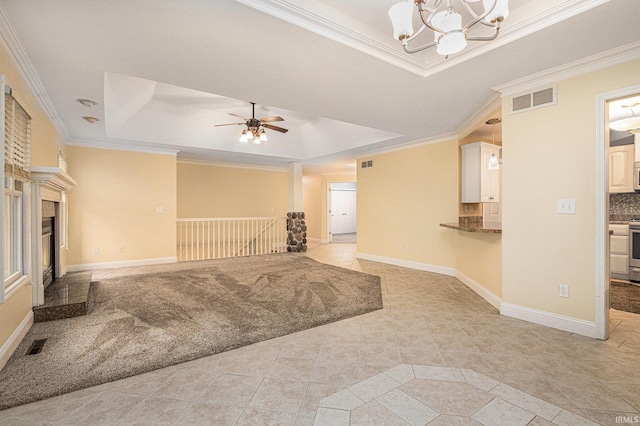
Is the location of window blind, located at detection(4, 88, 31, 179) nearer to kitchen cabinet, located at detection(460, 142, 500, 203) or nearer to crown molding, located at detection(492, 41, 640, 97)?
crown molding, located at detection(492, 41, 640, 97)

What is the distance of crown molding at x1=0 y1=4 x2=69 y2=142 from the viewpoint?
208cm

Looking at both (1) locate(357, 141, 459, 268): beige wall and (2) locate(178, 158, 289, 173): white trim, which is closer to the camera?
(1) locate(357, 141, 459, 268): beige wall

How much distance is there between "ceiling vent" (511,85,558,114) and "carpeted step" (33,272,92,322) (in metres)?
5.08

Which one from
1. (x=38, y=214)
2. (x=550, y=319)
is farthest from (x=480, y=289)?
(x=38, y=214)

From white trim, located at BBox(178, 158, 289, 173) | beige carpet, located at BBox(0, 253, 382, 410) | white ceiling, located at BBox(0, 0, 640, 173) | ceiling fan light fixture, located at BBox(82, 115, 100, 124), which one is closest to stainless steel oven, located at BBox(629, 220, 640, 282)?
white ceiling, located at BBox(0, 0, 640, 173)

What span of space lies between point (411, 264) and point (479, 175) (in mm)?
2016

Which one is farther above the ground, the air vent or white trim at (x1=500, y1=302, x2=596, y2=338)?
white trim at (x1=500, y1=302, x2=596, y2=338)

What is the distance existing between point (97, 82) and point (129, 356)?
2.62 meters

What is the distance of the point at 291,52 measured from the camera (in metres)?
2.31

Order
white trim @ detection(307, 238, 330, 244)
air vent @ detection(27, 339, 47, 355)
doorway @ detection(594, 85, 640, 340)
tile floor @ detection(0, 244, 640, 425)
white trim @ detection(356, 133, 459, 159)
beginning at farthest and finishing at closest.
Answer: white trim @ detection(307, 238, 330, 244) < white trim @ detection(356, 133, 459, 159) < doorway @ detection(594, 85, 640, 340) < air vent @ detection(27, 339, 47, 355) < tile floor @ detection(0, 244, 640, 425)

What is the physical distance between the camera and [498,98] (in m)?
3.26

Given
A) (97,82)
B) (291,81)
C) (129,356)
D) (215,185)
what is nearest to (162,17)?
(291,81)

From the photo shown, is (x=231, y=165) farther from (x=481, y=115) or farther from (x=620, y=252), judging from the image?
(x=620, y=252)

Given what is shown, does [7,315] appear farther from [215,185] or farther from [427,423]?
[215,185]
